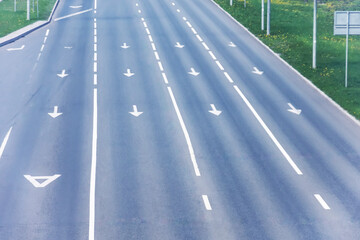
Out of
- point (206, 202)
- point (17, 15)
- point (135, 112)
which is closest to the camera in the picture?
point (206, 202)

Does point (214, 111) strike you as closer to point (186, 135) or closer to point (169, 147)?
point (186, 135)

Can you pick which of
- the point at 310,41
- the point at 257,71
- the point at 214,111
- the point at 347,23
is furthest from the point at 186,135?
the point at 310,41

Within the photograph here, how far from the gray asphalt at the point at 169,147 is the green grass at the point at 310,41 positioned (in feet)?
3.70

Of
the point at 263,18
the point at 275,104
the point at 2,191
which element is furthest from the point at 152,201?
A: the point at 263,18

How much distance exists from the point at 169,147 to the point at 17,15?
35837 mm

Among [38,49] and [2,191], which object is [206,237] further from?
[38,49]

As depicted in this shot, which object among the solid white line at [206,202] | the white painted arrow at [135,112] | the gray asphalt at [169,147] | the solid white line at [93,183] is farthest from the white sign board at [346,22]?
the solid white line at [206,202]

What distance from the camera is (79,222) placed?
19.9 metres

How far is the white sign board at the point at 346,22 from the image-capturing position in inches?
1409

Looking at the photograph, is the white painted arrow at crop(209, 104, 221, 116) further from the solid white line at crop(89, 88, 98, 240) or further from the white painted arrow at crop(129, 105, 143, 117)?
the solid white line at crop(89, 88, 98, 240)

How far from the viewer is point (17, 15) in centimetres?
5834

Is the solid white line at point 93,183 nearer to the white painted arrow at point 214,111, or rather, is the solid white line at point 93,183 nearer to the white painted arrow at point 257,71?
the white painted arrow at point 214,111

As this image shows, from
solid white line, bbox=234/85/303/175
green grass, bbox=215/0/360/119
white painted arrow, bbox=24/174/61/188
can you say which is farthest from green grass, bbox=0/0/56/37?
white painted arrow, bbox=24/174/61/188

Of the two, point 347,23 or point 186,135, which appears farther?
point 347,23
